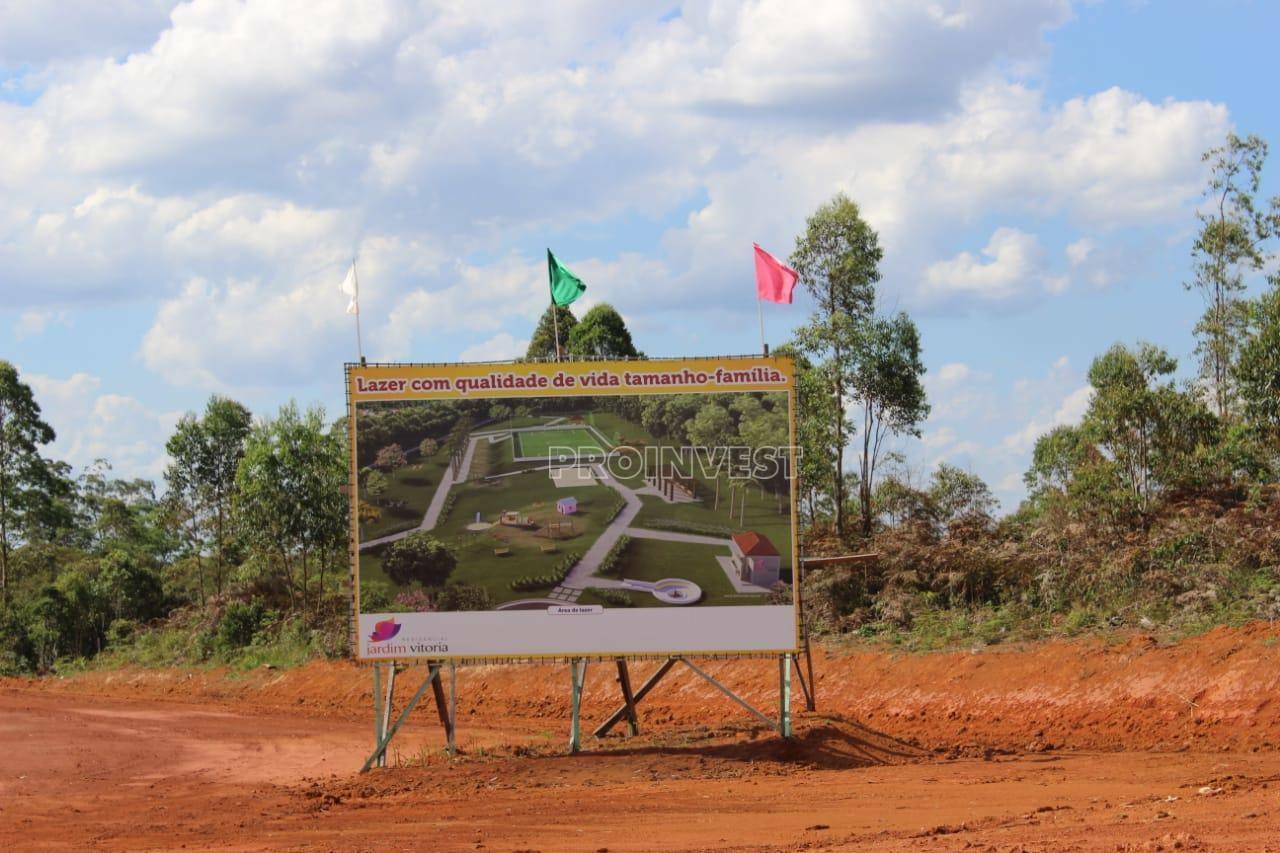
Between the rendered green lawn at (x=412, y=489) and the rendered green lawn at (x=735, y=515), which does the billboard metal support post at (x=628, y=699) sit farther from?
the rendered green lawn at (x=412, y=489)

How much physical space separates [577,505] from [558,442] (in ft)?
3.17

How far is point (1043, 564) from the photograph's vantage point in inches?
1019

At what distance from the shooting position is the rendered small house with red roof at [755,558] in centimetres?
1859

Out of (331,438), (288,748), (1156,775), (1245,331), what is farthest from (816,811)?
(331,438)

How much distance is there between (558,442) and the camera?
18422 millimetres

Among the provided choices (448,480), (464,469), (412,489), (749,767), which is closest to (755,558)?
(749,767)

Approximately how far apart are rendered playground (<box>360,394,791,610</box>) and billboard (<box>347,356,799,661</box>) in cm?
2

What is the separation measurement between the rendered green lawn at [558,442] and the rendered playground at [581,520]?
15 mm

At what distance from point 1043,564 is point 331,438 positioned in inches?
830

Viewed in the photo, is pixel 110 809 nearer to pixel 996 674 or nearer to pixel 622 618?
pixel 622 618

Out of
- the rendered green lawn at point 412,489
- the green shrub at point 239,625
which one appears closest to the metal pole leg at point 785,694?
the rendered green lawn at point 412,489

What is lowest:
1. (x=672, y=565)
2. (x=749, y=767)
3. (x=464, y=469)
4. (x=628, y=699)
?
(x=749, y=767)

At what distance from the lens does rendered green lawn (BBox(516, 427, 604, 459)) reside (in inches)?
724

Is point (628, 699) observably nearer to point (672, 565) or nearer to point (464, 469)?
point (672, 565)
